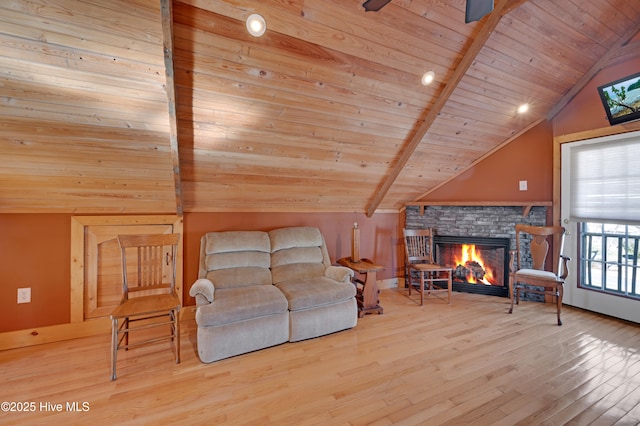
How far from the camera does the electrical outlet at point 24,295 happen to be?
245 centimetres

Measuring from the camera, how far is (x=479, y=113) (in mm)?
3084

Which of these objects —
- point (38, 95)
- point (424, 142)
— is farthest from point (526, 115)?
point (38, 95)

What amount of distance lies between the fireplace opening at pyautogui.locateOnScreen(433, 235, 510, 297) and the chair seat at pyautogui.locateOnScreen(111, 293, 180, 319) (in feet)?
11.4

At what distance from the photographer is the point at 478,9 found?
1321 mm

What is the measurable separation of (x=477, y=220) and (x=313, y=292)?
2817 millimetres

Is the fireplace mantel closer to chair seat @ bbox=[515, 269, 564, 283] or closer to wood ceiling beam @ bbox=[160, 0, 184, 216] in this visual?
chair seat @ bbox=[515, 269, 564, 283]

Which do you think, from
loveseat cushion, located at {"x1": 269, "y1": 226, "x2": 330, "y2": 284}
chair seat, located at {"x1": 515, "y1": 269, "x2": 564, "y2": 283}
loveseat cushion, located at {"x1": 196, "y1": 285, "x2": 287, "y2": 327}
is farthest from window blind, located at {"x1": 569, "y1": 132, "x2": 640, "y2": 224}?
loveseat cushion, located at {"x1": 196, "y1": 285, "x2": 287, "y2": 327}

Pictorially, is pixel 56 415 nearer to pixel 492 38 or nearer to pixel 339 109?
pixel 339 109

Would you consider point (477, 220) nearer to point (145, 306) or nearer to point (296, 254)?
point (296, 254)

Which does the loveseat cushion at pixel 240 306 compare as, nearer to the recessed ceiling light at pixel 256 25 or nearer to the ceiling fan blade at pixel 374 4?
the recessed ceiling light at pixel 256 25

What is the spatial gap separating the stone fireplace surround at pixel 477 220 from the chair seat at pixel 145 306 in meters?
3.45

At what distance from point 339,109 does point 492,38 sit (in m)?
1.47

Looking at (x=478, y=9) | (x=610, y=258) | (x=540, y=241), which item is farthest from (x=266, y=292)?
(x=610, y=258)

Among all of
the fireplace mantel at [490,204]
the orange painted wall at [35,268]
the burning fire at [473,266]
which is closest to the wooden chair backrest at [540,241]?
the fireplace mantel at [490,204]
